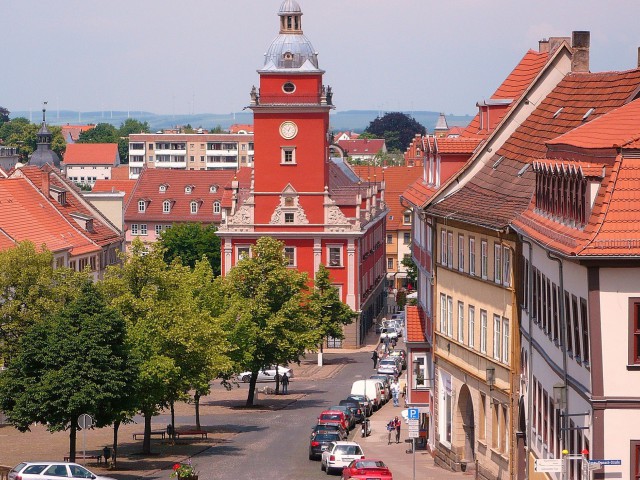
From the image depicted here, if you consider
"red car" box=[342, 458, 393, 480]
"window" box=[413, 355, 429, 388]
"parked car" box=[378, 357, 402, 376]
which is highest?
"window" box=[413, 355, 429, 388]

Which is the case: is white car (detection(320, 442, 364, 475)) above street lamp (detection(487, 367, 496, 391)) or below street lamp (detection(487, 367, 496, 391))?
below

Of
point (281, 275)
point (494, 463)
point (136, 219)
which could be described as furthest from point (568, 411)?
point (136, 219)

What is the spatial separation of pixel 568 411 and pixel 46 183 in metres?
Result: 90.6

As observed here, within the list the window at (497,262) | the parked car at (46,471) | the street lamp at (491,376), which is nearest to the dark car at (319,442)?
the street lamp at (491,376)

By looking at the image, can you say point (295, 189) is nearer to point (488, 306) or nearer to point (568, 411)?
point (488, 306)

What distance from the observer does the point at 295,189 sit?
12862 cm

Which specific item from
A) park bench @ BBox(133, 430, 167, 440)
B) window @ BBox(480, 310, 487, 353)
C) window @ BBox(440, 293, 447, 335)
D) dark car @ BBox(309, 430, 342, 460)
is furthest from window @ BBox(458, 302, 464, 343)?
park bench @ BBox(133, 430, 167, 440)

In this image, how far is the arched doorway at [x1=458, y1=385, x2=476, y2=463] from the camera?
59.4 m

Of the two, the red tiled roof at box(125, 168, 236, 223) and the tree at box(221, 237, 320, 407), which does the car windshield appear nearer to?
the tree at box(221, 237, 320, 407)

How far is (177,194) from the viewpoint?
17575 cm

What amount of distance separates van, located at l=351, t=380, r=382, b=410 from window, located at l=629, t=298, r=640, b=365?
5744cm

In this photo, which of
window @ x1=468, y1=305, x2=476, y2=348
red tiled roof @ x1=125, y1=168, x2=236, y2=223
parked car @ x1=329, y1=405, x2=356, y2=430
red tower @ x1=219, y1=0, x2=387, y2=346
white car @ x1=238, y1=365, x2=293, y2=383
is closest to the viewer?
window @ x1=468, y1=305, x2=476, y2=348

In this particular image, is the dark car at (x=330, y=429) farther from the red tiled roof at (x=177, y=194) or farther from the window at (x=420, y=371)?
the red tiled roof at (x=177, y=194)

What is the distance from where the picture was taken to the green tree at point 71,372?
192 ft
